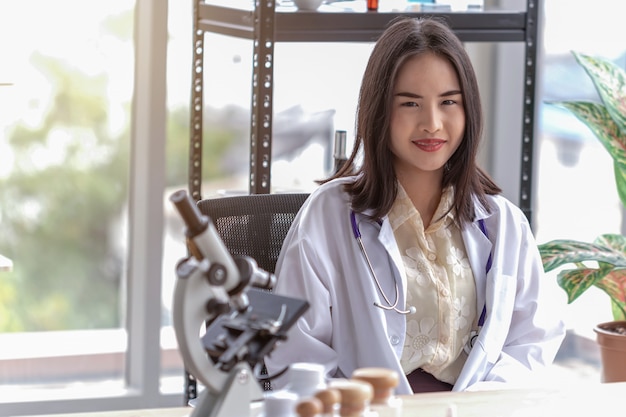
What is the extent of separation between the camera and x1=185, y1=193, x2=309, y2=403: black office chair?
1867 mm

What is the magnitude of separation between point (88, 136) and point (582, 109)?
5.04 feet

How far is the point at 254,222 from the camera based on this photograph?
1903 millimetres

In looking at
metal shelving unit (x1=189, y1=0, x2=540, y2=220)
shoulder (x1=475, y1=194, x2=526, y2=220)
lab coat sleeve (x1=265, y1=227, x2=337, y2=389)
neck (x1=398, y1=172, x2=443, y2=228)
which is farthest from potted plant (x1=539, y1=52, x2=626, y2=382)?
lab coat sleeve (x1=265, y1=227, x2=337, y2=389)

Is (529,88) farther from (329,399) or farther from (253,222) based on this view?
(329,399)

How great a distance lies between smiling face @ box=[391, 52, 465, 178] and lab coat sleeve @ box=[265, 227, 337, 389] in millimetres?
263

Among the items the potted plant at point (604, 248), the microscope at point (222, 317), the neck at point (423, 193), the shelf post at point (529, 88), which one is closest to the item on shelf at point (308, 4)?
the shelf post at point (529, 88)

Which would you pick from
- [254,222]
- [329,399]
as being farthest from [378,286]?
[329,399]

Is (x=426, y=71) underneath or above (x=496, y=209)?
above

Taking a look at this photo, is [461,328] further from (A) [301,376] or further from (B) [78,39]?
(B) [78,39]

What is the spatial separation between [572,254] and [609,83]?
1.53 ft

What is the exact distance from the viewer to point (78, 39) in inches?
124

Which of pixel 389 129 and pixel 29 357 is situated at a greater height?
pixel 389 129

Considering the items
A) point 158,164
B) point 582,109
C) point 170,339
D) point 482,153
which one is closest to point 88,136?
point 158,164

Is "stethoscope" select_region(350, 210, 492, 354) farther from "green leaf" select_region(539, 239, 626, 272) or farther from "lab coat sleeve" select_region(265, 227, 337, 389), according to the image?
"green leaf" select_region(539, 239, 626, 272)
